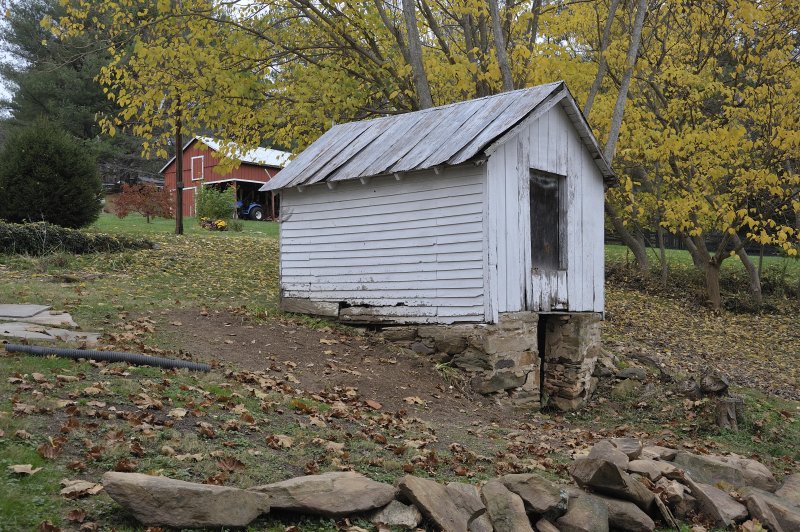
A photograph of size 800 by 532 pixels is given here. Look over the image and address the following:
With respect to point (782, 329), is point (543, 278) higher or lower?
higher

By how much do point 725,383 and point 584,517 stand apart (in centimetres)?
584

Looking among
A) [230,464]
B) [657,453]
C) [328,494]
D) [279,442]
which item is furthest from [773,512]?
[230,464]

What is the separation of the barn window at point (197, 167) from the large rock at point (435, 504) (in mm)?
35821

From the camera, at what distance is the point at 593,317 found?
11719 millimetres

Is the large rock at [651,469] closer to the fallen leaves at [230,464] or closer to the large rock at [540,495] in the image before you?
the large rock at [540,495]

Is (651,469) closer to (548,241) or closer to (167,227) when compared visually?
(548,241)

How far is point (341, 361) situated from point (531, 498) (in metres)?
4.84

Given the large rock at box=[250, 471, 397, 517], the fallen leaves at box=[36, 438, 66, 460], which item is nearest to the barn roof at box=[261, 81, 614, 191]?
the large rock at box=[250, 471, 397, 517]

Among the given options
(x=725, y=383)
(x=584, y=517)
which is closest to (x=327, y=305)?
(x=725, y=383)

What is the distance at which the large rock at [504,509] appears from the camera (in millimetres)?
4984

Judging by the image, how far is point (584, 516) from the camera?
5.34 m

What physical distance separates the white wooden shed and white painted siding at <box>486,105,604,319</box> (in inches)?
0.9

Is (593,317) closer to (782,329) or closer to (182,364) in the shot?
Result: (182,364)

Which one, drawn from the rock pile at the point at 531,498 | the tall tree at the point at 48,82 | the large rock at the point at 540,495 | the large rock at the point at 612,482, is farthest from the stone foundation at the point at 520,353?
the tall tree at the point at 48,82
